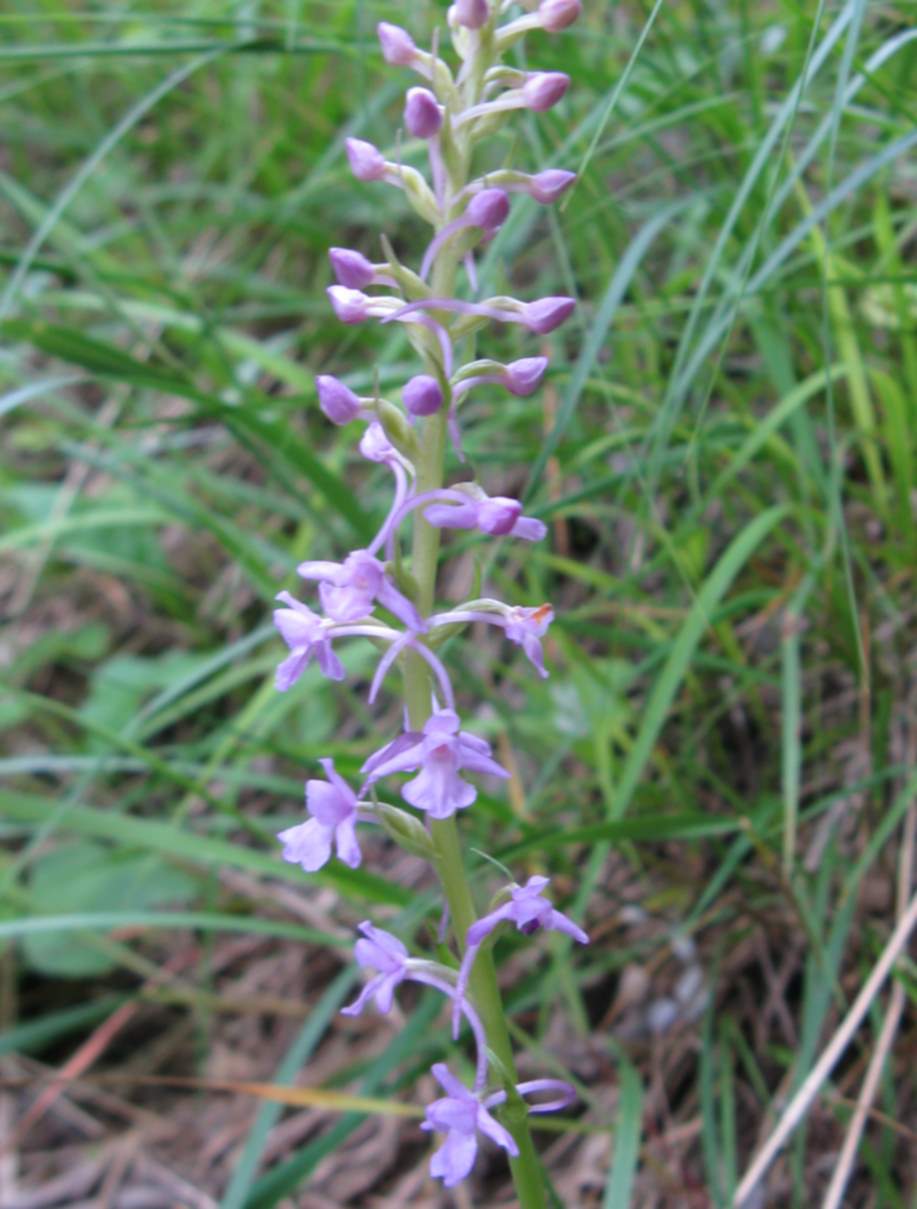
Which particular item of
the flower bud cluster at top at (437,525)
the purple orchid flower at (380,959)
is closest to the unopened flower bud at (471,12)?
the flower bud cluster at top at (437,525)

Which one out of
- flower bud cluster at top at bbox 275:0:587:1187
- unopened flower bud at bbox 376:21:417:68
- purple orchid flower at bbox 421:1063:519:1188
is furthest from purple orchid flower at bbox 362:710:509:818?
unopened flower bud at bbox 376:21:417:68

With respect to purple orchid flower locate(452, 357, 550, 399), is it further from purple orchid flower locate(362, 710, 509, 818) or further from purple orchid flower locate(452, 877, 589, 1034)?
purple orchid flower locate(452, 877, 589, 1034)

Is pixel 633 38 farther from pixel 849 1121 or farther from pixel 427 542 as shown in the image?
pixel 849 1121

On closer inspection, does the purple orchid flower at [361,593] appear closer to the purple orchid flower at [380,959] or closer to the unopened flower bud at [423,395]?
the unopened flower bud at [423,395]

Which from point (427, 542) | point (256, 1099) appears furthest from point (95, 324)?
point (427, 542)

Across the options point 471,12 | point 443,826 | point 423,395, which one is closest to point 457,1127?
point 443,826

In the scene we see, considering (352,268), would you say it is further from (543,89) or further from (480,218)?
(543,89)
